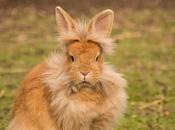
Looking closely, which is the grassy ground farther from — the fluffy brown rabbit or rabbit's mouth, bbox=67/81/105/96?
rabbit's mouth, bbox=67/81/105/96

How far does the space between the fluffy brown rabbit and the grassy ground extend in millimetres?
1089

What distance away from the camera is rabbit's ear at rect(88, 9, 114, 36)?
4961 mm

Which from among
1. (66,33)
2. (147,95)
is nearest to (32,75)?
(66,33)

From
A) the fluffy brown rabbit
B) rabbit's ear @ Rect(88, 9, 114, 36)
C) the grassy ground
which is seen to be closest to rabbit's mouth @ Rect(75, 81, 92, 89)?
the fluffy brown rabbit

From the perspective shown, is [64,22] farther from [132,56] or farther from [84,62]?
[132,56]

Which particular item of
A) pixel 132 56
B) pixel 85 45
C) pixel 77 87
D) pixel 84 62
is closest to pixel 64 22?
pixel 85 45

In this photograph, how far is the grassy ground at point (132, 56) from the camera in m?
6.93

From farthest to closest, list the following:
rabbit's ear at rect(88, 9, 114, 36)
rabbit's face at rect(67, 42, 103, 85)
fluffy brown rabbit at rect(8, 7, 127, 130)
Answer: rabbit's ear at rect(88, 9, 114, 36)
fluffy brown rabbit at rect(8, 7, 127, 130)
rabbit's face at rect(67, 42, 103, 85)

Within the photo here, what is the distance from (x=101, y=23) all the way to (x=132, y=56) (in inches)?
173

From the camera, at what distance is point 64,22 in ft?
16.4

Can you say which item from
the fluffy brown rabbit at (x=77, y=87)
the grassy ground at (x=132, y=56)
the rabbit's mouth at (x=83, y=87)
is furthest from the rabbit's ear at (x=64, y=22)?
the grassy ground at (x=132, y=56)

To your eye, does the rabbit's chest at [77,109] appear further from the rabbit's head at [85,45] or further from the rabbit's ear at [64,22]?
the rabbit's ear at [64,22]

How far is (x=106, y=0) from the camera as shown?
42.7 feet

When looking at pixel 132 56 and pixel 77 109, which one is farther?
pixel 132 56
